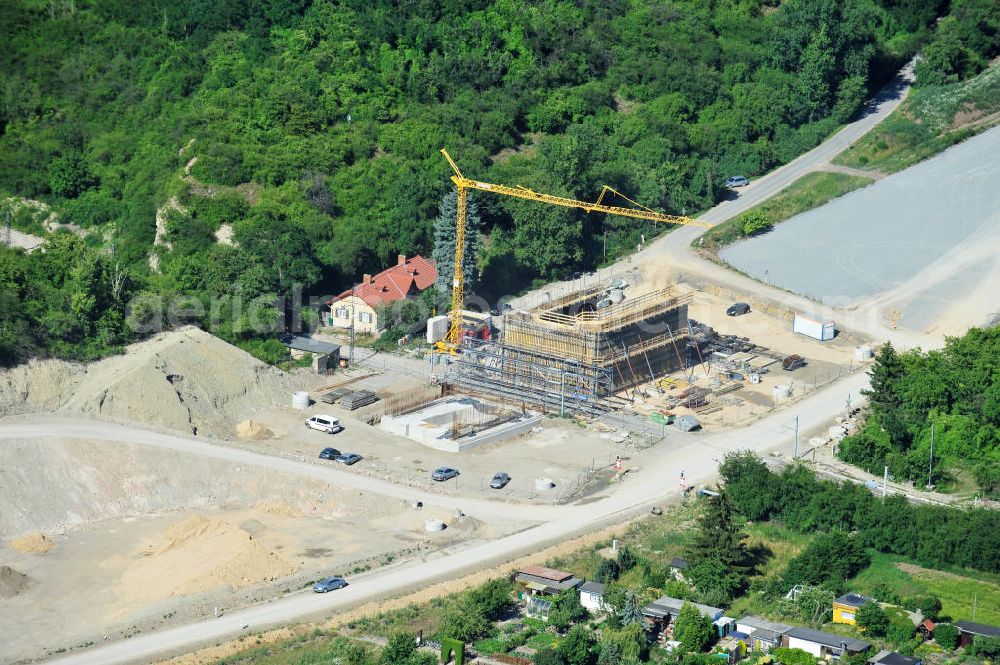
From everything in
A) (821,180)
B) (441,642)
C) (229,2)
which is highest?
(229,2)

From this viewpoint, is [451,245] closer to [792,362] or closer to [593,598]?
[792,362]

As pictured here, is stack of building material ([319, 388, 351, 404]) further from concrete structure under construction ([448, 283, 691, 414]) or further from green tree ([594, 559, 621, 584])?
green tree ([594, 559, 621, 584])

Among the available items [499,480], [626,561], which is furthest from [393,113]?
[626,561]

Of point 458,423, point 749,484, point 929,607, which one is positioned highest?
point 749,484

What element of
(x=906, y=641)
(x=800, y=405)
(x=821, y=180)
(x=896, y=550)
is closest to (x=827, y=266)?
(x=821, y=180)

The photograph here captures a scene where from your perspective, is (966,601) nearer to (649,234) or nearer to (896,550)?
(896,550)

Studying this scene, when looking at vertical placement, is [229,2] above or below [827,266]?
above
